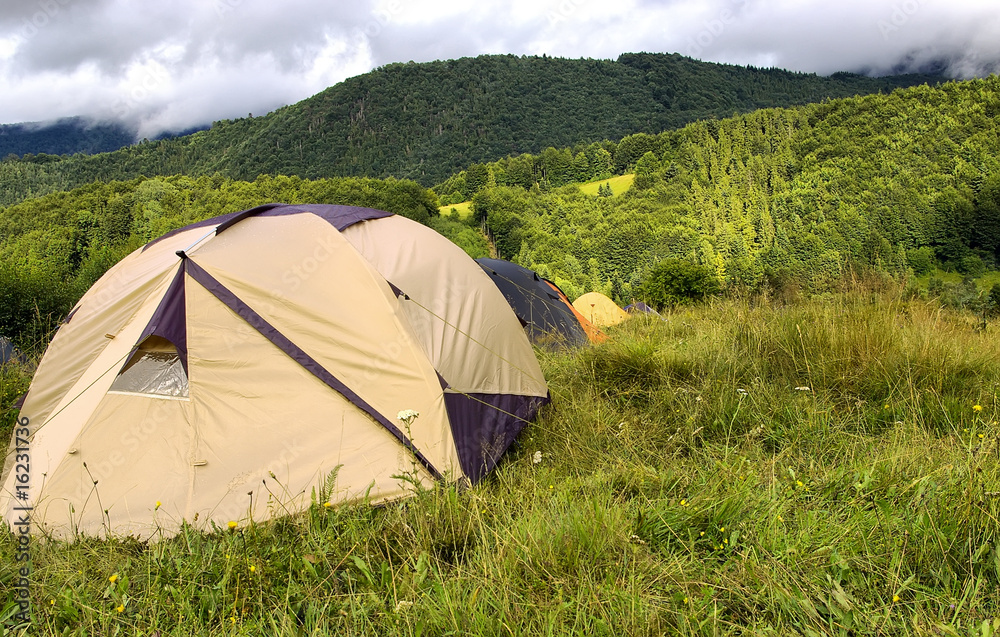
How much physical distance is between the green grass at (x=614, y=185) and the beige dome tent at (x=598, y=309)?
82.0 m

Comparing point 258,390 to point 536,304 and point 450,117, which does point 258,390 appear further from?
point 450,117

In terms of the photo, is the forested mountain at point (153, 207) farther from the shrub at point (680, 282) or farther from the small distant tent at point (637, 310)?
the small distant tent at point (637, 310)

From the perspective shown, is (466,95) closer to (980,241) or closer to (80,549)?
(980,241)

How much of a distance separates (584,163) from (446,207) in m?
31.0

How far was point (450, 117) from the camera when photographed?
12669 centimetres

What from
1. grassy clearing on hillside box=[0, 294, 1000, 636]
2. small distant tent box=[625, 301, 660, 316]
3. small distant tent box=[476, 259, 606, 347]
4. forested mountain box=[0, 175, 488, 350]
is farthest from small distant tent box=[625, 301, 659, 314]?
forested mountain box=[0, 175, 488, 350]

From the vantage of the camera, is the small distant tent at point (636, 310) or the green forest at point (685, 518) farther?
the small distant tent at point (636, 310)

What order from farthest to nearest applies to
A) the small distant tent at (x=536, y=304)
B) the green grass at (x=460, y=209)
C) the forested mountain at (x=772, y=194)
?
1. the green grass at (x=460, y=209)
2. the forested mountain at (x=772, y=194)
3. the small distant tent at (x=536, y=304)

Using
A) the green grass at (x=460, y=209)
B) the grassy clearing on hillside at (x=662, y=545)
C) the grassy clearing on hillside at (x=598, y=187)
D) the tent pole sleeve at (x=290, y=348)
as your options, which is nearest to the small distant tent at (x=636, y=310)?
the grassy clearing on hillside at (x=662, y=545)

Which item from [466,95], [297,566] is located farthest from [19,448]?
[466,95]

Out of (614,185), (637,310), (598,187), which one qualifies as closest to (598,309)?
(637,310)

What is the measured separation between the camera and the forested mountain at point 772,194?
207 ft

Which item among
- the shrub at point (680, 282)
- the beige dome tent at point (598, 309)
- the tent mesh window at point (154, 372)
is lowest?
the shrub at point (680, 282)

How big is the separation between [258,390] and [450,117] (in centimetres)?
13354
